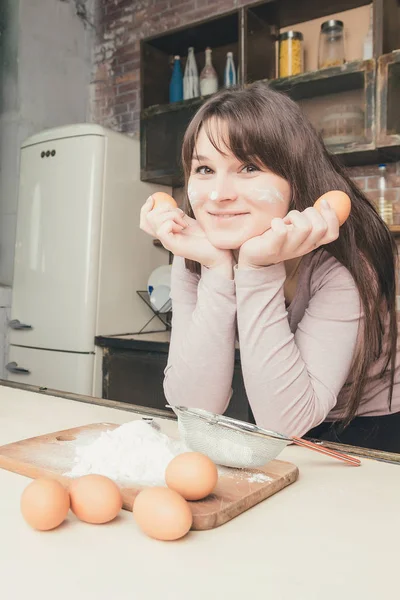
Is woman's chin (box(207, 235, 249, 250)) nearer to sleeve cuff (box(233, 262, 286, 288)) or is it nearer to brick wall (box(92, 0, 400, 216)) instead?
sleeve cuff (box(233, 262, 286, 288))

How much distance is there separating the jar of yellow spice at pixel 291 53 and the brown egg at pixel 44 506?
2.48 metres

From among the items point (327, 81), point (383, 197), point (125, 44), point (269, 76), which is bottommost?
point (383, 197)

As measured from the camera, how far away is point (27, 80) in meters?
3.30

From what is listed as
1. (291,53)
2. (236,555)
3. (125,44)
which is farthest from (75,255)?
(236,555)

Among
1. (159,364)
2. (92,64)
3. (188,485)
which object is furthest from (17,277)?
(188,485)

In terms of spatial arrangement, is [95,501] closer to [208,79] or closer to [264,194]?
[264,194]

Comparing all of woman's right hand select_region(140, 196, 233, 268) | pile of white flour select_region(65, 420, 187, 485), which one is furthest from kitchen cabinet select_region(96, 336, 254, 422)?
pile of white flour select_region(65, 420, 187, 485)

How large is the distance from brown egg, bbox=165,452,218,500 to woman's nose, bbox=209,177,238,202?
1.69 feet

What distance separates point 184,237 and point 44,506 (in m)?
0.62

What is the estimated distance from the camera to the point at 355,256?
1.13m

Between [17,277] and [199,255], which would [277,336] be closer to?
[199,255]

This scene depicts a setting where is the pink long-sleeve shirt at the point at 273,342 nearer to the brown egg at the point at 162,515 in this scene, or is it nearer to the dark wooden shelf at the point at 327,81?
the brown egg at the point at 162,515

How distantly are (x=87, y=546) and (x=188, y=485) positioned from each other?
131 mm

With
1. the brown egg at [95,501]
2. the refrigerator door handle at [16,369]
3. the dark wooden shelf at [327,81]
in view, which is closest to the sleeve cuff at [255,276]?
the brown egg at [95,501]
